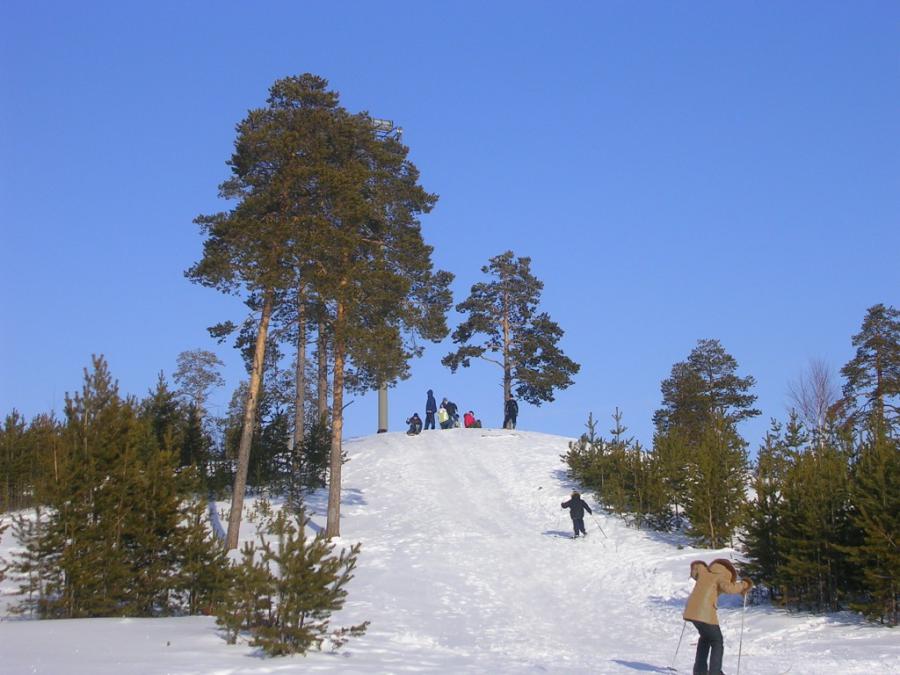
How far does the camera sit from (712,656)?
10.9 metres

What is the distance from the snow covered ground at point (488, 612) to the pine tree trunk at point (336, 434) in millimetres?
936

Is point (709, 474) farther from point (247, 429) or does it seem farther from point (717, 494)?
point (247, 429)

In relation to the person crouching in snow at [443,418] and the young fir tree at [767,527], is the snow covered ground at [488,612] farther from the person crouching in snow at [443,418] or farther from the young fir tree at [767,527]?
the person crouching in snow at [443,418]

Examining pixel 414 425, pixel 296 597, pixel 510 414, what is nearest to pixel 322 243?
pixel 296 597

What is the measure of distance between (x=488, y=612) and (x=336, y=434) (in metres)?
8.58

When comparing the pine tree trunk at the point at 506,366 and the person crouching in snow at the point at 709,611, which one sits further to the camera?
the pine tree trunk at the point at 506,366

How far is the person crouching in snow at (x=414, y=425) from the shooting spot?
42.5 m

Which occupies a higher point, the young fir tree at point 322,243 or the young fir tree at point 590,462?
the young fir tree at point 322,243

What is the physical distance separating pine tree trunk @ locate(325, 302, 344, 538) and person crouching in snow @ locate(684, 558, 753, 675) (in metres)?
14.3

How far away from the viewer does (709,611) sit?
11000 mm

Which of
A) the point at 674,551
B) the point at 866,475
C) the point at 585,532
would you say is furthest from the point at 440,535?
the point at 866,475

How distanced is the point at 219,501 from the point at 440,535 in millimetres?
8141

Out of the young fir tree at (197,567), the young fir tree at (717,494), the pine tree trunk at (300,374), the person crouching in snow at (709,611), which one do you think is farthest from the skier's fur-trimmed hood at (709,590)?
the pine tree trunk at (300,374)

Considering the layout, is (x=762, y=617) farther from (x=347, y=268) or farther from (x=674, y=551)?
(x=347, y=268)
